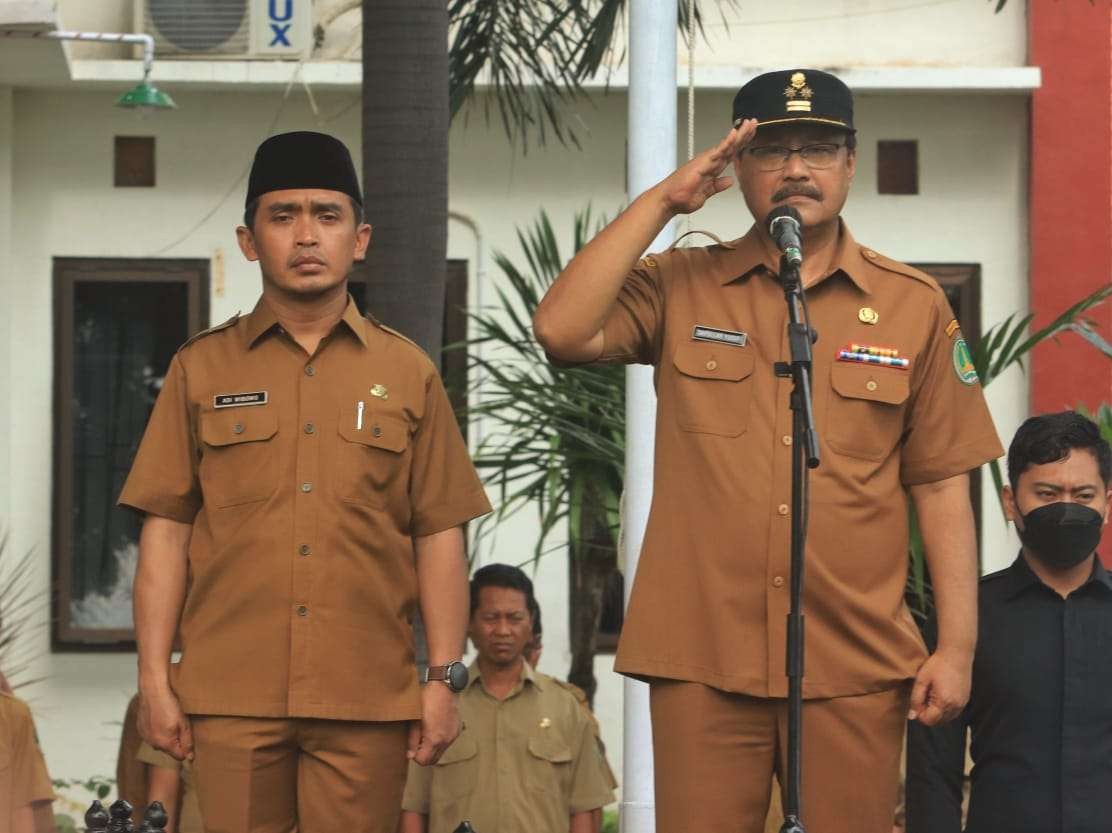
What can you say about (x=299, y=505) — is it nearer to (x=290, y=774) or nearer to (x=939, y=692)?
(x=290, y=774)

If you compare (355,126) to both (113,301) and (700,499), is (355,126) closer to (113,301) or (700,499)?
(113,301)

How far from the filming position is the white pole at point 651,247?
6.35 meters

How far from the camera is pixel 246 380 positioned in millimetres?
4539

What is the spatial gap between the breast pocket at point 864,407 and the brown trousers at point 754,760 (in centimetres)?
49

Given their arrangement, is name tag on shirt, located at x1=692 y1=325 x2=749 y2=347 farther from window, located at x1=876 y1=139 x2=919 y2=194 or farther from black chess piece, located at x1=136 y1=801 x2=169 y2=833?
window, located at x1=876 y1=139 x2=919 y2=194

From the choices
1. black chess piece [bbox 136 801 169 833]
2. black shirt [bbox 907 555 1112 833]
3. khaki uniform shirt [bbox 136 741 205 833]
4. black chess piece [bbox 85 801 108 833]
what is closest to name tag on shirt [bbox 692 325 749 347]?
black shirt [bbox 907 555 1112 833]

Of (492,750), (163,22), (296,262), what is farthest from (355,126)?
(296,262)

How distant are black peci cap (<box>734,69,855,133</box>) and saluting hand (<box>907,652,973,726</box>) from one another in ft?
3.56

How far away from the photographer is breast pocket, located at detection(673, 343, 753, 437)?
4164 millimetres

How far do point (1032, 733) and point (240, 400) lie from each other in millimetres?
1901

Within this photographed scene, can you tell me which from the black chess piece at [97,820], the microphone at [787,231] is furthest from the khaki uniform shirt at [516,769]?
the microphone at [787,231]

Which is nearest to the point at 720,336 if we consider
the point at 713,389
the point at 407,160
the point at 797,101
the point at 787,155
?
the point at 713,389

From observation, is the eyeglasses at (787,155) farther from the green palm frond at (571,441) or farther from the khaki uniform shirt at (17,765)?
the green palm frond at (571,441)

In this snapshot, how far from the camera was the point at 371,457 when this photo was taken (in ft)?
14.8
